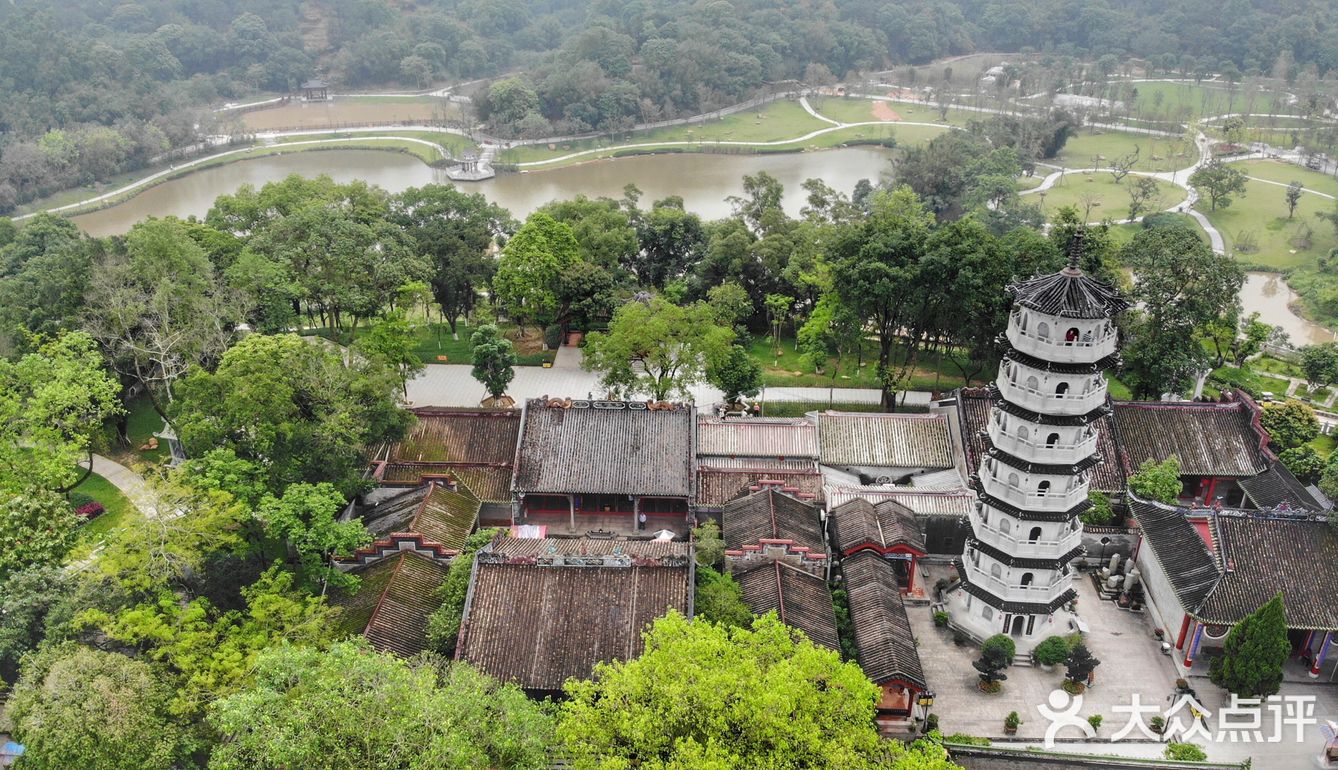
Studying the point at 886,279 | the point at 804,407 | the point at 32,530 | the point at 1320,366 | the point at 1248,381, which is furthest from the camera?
the point at 1248,381

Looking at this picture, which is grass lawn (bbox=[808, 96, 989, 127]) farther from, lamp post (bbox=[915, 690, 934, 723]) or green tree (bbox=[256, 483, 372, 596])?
green tree (bbox=[256, 483, 372, 596])

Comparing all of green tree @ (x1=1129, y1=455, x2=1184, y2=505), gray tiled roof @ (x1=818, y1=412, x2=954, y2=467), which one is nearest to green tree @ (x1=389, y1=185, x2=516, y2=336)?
gray tiled roof @ (x1=818, y1=412, x2=954, y2=467)

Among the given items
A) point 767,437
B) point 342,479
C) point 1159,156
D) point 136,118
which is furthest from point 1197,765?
point 136,118

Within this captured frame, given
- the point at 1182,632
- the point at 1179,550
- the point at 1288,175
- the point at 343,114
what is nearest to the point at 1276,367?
the point at 1179,550

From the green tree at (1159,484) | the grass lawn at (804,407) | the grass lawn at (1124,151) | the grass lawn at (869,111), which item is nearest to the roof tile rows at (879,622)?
the green tree at (1159,484)

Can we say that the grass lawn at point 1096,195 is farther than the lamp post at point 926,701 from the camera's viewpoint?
Yes

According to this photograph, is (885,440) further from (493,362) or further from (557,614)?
(493,362)

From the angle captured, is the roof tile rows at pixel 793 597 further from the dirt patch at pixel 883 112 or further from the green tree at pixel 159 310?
the dirt patch at pixel 883 112

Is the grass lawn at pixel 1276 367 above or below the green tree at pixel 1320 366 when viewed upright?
below
